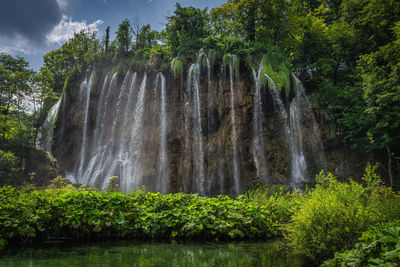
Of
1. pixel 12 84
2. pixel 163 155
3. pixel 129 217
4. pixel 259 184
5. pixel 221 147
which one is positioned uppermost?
pixel 12 84

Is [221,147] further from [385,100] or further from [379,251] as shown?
[379,251]

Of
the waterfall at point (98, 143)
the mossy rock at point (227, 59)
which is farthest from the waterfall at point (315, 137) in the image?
the waterfall at point (98, 143)

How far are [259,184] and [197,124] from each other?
315 inches

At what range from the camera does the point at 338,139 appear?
720 inches

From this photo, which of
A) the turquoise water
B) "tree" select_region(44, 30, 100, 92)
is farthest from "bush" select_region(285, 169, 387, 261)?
"tree" select_region(44, 30, 100, 92)

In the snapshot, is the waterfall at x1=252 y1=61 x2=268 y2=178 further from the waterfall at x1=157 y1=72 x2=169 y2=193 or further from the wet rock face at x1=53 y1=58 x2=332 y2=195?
the waterfall at x1=157 y1=72 x2=169 y2=193

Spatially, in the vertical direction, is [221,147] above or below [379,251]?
above

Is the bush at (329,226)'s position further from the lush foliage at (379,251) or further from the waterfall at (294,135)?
the waterfall at (294,135)

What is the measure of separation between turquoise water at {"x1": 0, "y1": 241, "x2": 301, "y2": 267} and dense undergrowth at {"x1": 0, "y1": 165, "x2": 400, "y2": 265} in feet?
1.04

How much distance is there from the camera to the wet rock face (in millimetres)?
17688

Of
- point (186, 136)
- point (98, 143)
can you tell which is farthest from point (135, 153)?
point (98, 143)

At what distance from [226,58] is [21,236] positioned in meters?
18.1

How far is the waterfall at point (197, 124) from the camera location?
60.4 feet

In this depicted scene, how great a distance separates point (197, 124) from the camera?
19.5 m
